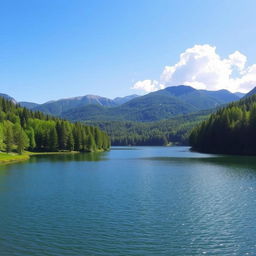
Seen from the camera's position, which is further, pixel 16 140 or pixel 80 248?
pixel 16 140

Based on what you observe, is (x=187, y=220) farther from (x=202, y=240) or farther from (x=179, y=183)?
(x=179, y=183)

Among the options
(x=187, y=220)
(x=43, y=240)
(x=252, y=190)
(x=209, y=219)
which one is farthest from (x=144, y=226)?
(x=252, y=190)

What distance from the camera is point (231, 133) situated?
6363 inches

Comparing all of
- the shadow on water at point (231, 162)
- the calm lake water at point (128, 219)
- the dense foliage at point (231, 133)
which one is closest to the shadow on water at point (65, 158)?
the shadow on water at point (231, 162)

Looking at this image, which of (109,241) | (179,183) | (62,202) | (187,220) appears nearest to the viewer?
(109,241)

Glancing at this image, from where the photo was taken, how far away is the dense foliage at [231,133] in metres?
151

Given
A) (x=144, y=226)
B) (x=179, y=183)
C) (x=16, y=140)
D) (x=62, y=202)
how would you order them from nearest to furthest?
(x=144, y=226)
(x=62, y=202)
(x=179, y=183)
(x=16, y=140)

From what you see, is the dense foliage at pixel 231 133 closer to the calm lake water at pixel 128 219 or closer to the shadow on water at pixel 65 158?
the shadow on water at pixel 65 158

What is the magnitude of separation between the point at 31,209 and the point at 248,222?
26.8m

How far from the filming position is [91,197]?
156 feet

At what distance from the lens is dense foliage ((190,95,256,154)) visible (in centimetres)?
15138

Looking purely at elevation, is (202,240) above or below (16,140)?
below

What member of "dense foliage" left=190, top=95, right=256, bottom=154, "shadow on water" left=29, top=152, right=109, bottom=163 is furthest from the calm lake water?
"dense foliage" left=190, top=95, right=256, bottom=154

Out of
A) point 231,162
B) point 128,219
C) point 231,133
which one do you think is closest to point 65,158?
point 231,162
